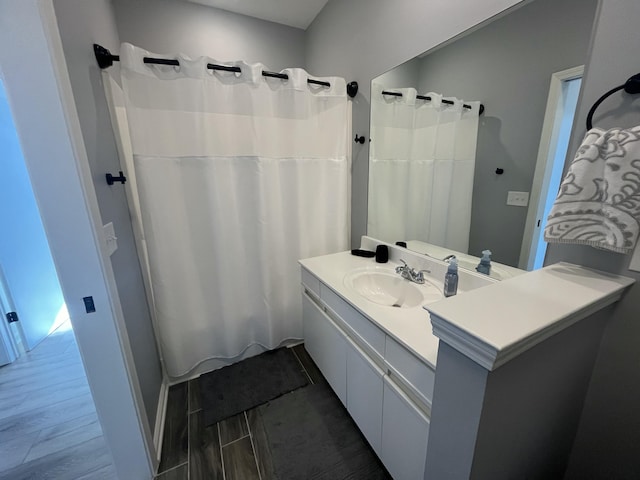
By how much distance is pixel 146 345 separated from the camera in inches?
55.7

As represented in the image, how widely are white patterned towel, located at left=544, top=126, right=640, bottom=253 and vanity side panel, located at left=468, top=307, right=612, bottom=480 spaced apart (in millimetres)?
233

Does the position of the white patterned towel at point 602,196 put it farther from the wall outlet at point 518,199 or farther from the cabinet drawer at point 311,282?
the cabinet drawer at point 311,282

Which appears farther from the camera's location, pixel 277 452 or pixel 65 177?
pixel 277 452

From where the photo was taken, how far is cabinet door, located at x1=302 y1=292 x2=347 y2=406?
1.36 meters

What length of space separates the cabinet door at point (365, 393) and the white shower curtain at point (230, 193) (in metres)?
0.83

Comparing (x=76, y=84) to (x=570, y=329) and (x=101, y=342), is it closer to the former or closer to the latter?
(x=101, y=342)

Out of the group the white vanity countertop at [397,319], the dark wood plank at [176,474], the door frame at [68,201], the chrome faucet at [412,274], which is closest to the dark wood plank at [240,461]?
the dark wood plank at [176,474]

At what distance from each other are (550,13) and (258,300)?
2.01 metres

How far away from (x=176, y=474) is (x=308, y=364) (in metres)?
0.92

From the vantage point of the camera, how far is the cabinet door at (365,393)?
1090 mm

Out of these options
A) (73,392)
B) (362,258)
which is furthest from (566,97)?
(73,392)

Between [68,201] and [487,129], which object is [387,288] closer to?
[487,129]

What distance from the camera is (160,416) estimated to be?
1.45 meters

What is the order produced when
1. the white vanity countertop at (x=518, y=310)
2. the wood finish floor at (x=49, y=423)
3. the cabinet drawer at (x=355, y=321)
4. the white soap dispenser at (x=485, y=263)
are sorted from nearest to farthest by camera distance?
1. the white vanity countertop at (x=518, y=310)
2. the cabinet drawer at (x=355, y=321)
3. the white soap dispenser at (x=485, y=263)
4. the wood finish floor at (x=49, y=423)
